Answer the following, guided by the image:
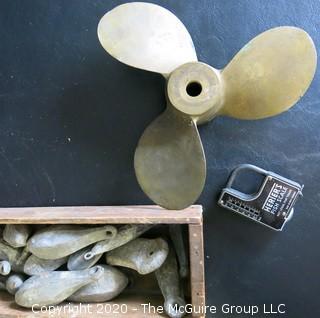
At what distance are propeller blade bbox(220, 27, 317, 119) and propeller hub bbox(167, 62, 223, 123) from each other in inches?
2.1

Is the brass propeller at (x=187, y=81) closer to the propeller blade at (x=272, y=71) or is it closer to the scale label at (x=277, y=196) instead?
the propeller blade at (x=272, y=71)

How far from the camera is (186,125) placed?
105 cm

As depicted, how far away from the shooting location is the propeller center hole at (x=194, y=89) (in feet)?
3.29

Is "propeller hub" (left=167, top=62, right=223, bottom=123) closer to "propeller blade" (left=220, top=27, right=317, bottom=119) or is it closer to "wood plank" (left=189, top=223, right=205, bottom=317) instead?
"propeller blade" (left=220, top=27, right=317, bottom=119)

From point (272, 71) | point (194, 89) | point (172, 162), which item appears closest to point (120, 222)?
point (172, 162)

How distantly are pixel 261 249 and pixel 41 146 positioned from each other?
749 mm

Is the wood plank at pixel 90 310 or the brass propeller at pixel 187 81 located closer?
the brass propeller at pixel 187 81

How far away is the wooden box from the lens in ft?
3.56

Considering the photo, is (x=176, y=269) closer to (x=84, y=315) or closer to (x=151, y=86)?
(x=84, y=315)

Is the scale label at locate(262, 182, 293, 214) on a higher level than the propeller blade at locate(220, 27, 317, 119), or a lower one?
lower

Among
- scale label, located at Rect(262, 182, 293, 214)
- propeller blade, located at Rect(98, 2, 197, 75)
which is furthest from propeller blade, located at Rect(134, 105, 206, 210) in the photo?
scale label, located at Rect(262, 182, 293, 214)

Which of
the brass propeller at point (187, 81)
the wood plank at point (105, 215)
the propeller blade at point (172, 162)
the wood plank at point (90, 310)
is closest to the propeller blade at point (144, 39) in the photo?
the brass propeller at point (187, 81)

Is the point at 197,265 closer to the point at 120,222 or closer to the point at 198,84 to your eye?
the point at 120,222

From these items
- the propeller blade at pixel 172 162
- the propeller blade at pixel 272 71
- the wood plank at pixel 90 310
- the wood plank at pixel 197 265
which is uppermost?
the propeller blade at pixel 272 71
